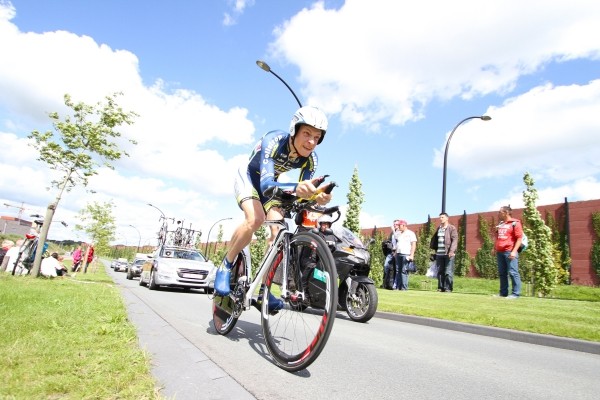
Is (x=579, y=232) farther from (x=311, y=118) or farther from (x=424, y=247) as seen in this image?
(x=311, y=118)

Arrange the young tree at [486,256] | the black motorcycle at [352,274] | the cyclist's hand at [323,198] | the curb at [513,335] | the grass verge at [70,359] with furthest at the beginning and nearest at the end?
the young tree at [486,256], the black motorcycle at [352,274], the curb at [513,335], the cyclist's hand at [323,198], the grass verge at [70,359]

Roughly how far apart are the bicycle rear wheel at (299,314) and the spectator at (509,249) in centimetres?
741

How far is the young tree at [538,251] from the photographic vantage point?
13070 millimetres

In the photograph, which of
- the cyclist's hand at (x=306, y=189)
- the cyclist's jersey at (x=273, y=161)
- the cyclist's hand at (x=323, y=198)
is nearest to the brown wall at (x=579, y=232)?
the cyclist's jersey at (x=273, y=161)

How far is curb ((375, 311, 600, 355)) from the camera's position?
450cm

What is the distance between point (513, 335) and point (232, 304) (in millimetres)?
3845

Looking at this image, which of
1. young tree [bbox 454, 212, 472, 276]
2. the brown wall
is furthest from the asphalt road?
young tree [bbox 454, 212, 472, 276]

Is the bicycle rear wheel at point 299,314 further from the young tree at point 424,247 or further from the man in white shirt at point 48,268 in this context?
the young tree at point 424,247

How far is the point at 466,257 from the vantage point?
27312 millimetres

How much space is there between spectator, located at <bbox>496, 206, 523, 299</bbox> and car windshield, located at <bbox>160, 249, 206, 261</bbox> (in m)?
10.3

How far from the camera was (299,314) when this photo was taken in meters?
2.95

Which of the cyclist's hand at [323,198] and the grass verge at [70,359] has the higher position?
the cyclist's hand at [323,198]

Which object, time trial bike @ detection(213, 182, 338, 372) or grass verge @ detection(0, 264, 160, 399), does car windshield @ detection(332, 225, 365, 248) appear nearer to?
time trial bike @ detection(213, 182, 338, 372)

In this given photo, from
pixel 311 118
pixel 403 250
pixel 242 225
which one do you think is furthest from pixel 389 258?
pixel 311 118
